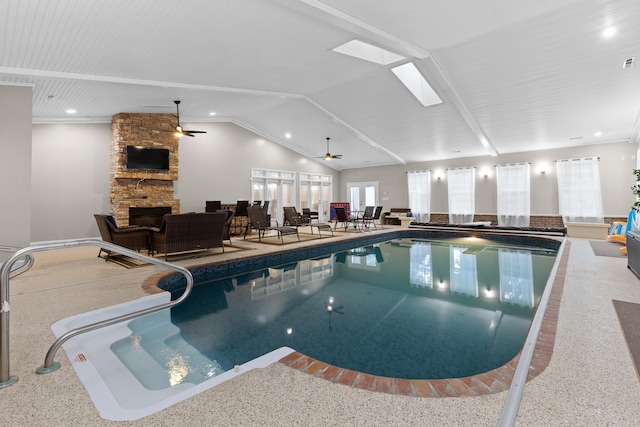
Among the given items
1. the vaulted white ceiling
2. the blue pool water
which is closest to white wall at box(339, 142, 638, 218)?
the vaulted white ceiling

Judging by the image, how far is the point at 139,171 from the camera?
26.4 feet

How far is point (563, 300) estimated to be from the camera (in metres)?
2.98

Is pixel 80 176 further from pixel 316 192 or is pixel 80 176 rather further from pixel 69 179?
pixel 316 192

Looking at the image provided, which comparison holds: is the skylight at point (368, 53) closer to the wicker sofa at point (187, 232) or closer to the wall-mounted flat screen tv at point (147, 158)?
the wicker sofa at point (187, 232)

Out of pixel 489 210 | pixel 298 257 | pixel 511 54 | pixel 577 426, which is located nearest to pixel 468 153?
pixel 489 210

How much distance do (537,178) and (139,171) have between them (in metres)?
12.7

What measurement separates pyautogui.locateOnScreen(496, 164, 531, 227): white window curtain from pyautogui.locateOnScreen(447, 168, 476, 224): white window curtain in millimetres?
915

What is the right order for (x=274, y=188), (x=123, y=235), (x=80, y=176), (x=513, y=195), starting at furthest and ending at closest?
(x=274, y=188) < (x=513, y=195) < (x=80, y=176) < (x=123, y=235)

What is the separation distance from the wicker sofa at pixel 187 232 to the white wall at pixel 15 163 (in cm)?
208

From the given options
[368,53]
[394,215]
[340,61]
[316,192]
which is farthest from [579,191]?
[316,192]

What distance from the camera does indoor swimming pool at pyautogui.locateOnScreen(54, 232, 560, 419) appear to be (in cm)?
201

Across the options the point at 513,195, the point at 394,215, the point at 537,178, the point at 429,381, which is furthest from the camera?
the point at 394,215

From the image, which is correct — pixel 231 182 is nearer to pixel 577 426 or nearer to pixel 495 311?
pixel 495 311

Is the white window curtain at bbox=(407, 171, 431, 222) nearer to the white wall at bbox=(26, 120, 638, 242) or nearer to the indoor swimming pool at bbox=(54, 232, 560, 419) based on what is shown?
the white wall at bbox=(26, 120, 638, 242)
